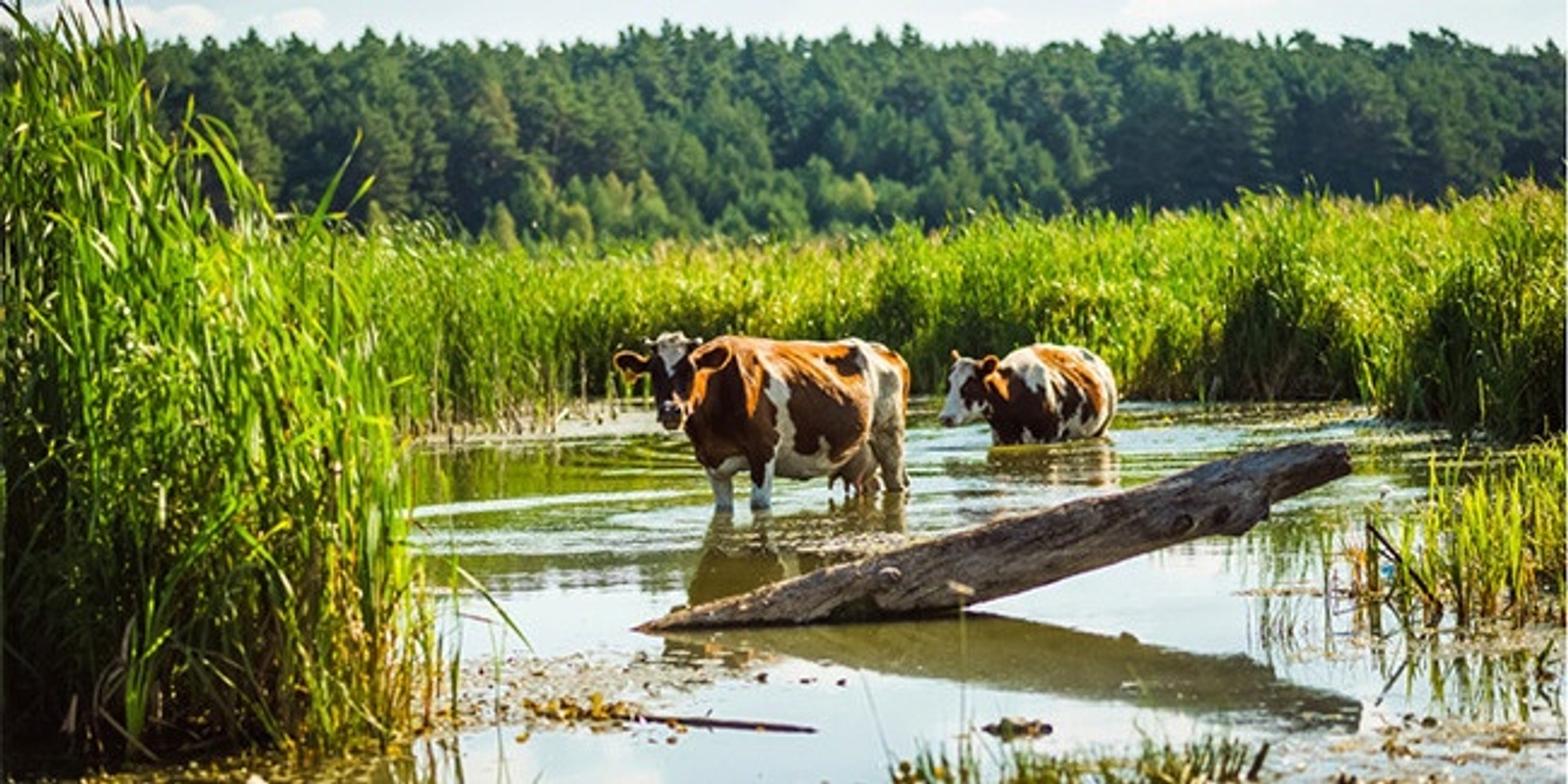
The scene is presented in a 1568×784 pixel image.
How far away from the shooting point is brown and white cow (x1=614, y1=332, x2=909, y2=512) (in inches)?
517

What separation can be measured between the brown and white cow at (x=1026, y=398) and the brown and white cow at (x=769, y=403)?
3.79m

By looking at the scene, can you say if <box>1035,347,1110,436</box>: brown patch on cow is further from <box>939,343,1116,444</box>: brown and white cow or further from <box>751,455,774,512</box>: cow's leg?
<box>751,455,774,512</box>: cow's leg

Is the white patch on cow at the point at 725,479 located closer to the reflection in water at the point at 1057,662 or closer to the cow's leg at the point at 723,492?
the cow's leg at the point at 723,492

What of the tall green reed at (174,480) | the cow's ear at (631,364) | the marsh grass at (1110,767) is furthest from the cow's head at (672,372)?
the marsh grass at (1110,767)

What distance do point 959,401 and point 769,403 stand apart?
16.9 feet

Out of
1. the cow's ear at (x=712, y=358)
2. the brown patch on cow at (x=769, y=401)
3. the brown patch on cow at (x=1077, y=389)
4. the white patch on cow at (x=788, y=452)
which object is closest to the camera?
the cow's ear at (x=712, y=358)

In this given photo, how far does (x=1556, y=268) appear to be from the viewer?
632 inches

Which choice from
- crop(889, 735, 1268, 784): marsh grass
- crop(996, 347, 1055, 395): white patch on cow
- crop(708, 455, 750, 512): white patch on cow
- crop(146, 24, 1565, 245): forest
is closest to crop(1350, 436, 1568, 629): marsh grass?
crop(889, 735, 1268, 784): marsh grass

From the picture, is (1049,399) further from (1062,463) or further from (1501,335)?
(1501,335)

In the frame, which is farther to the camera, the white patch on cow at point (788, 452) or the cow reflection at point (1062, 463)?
the cow reflection at point (1062, 463)

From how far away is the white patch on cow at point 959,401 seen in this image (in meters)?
18.7

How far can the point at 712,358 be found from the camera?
43.7 ft

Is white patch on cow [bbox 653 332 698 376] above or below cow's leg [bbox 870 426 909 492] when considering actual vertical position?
above

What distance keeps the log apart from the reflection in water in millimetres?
99
